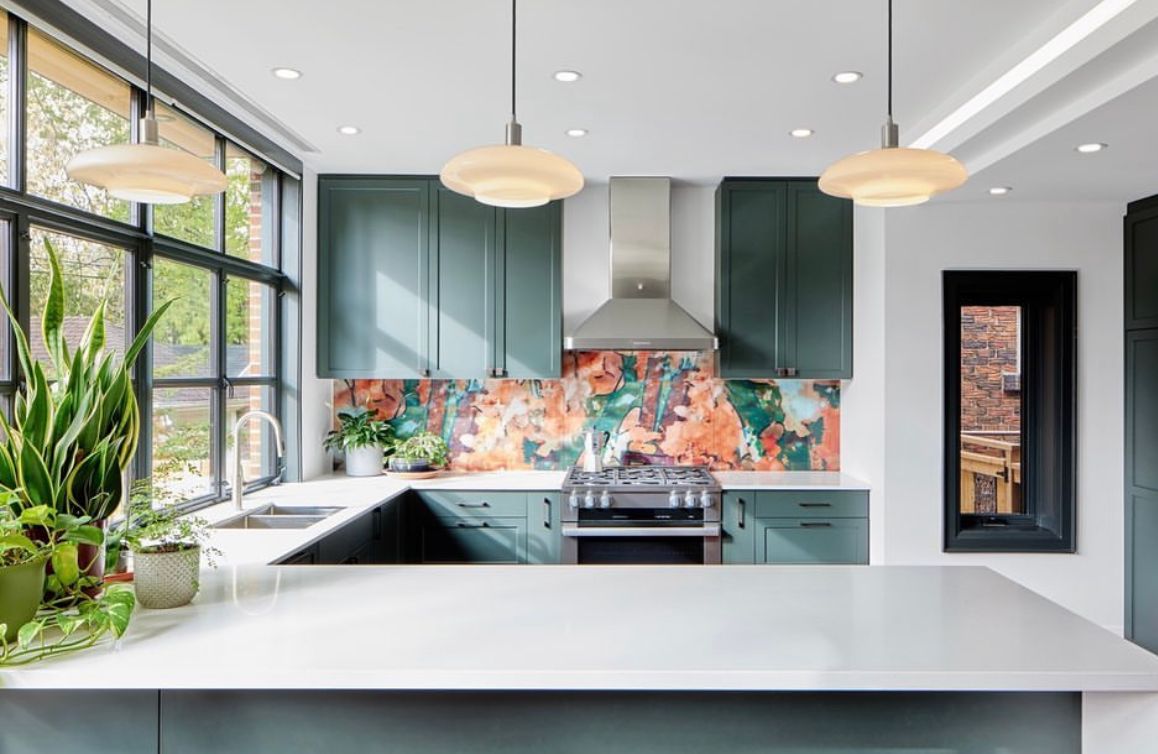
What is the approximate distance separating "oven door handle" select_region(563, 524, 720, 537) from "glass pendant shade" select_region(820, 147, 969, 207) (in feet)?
7.84

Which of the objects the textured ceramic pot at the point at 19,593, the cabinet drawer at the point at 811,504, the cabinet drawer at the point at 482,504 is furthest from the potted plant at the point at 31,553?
the cabinet drawer at the point at 811,504

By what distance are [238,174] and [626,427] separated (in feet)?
8.28

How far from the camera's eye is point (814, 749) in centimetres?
147

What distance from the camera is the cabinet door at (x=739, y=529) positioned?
381cm

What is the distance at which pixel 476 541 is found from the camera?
12.7 feet

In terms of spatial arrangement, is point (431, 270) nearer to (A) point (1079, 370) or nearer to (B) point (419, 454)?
(B) point (419, 454)

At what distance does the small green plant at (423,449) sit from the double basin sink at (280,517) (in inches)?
33.4

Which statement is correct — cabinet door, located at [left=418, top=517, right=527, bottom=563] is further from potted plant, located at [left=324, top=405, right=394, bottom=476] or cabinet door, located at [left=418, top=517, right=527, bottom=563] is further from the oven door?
potted plant, located at [left=324, top=405, right=394, bottom=476]

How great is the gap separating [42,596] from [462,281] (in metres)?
2.87

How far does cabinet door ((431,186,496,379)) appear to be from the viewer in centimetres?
414

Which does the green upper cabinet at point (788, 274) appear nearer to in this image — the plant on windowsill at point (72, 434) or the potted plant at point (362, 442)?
the potted plant at point (362, 442)

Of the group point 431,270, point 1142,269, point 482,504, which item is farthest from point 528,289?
point 1142,269

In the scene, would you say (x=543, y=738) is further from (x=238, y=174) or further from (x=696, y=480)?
(x=238, y=174)

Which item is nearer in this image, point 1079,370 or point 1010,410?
point 1079,370
